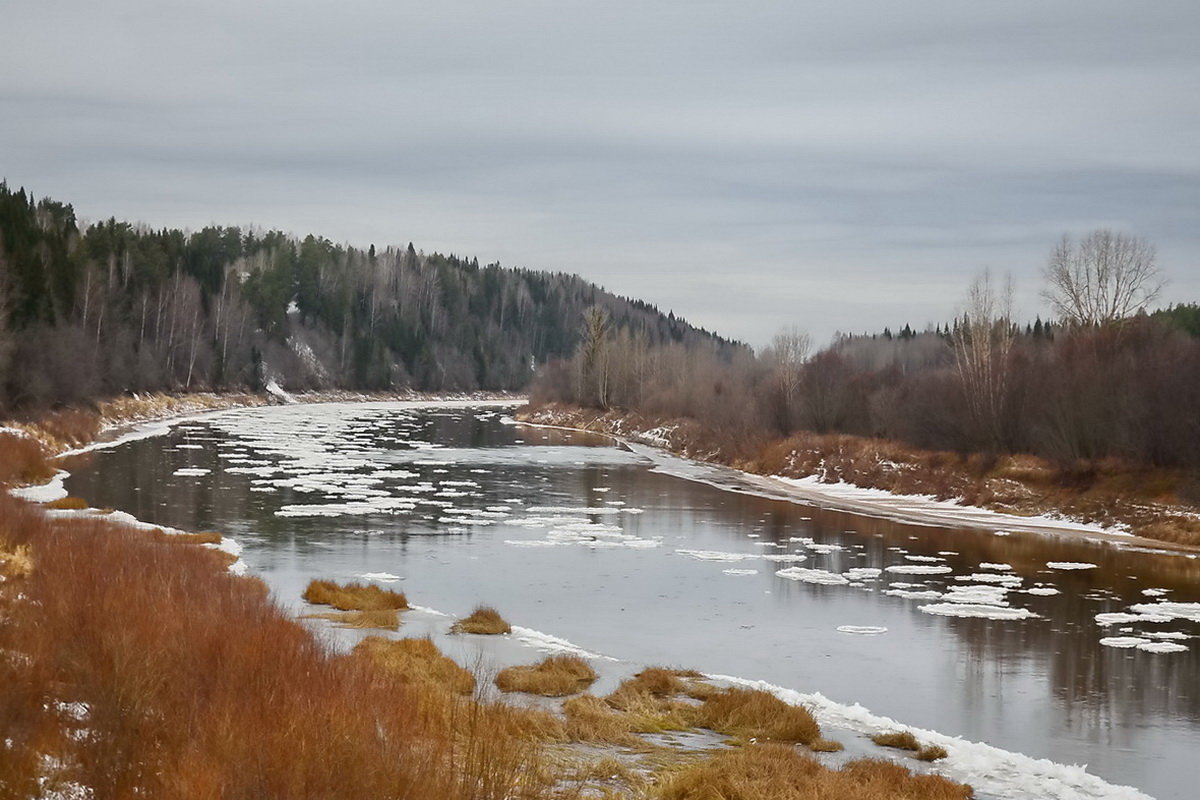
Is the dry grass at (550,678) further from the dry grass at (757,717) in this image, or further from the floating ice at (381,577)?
the floating ice at (381,577)

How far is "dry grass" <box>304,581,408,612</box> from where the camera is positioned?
61.5 feet

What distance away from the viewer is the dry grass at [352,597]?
18.8 metres

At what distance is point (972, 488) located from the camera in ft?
137

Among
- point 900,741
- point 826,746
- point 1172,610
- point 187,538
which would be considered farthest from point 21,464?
point 1172,610

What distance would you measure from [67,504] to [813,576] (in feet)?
63.8

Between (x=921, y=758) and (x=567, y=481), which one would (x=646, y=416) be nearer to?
(x=567, y=481)

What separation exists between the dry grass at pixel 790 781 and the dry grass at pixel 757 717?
1.02 metres

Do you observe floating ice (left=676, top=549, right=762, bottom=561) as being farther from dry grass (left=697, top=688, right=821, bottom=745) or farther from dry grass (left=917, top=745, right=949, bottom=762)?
dry grass (left=917, top=745, right=949, bottom=762)

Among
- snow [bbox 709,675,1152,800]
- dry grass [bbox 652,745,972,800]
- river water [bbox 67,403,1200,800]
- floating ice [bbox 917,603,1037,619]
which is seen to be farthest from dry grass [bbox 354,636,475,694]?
floating ice [bbox 917,603,1037,619]

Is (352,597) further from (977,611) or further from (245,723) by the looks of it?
(977,611)

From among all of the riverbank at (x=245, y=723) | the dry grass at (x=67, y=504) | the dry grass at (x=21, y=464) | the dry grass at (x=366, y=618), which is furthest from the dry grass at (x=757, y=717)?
the dry grass at (x=21, y=464)

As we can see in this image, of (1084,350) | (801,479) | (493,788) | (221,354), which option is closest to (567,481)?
(801,479)

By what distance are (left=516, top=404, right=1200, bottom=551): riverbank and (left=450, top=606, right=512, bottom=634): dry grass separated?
2273 centimetres

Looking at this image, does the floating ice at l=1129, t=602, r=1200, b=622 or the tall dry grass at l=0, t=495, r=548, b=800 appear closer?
the tall dry grass at l=0, t=495, r=548, b=800
